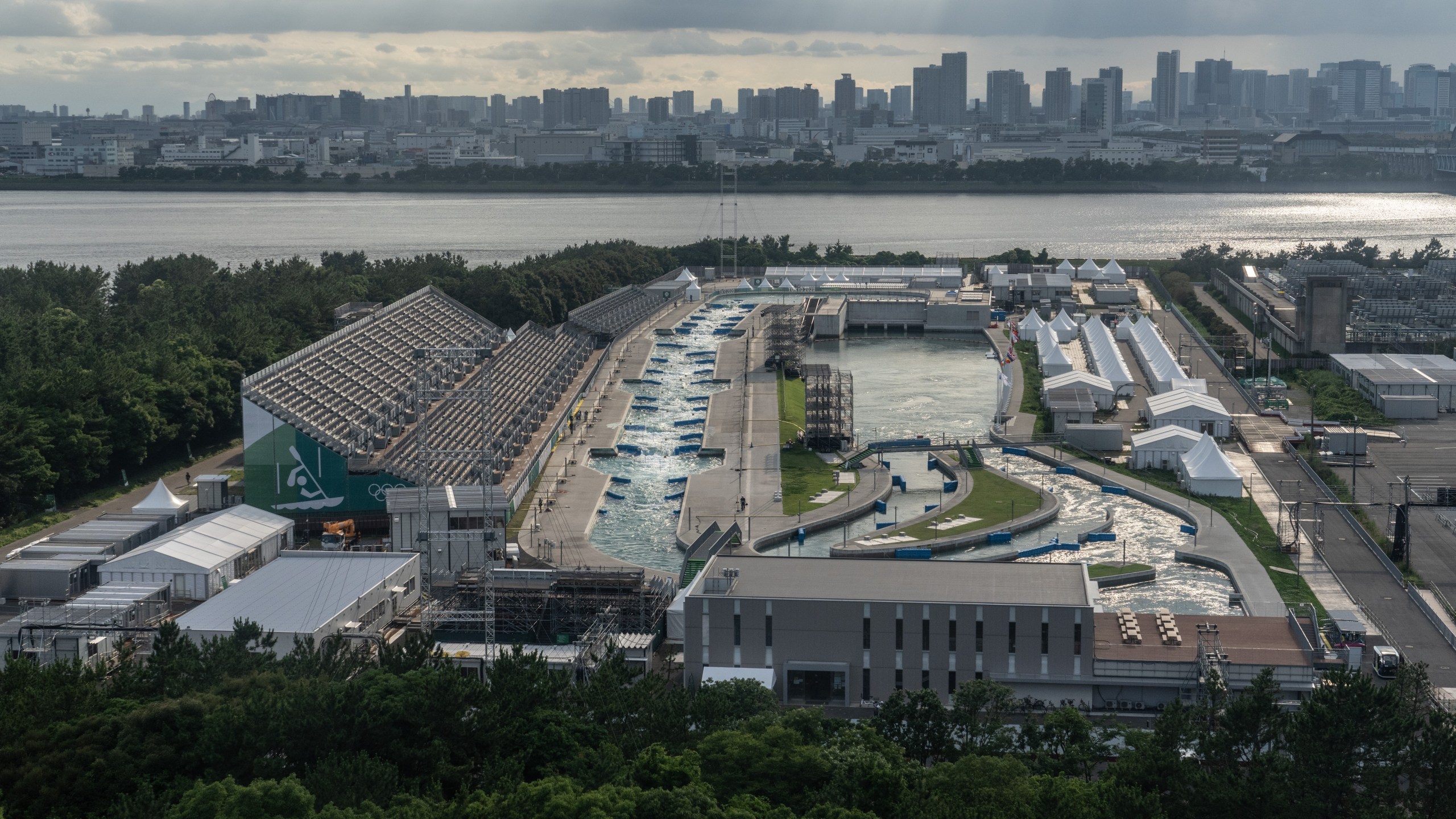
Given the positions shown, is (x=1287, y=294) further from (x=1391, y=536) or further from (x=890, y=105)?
(x=890, y=105)

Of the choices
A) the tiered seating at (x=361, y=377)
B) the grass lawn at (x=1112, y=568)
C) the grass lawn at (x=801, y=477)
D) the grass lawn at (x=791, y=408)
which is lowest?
the grass lawn at (x=1112, y=568)

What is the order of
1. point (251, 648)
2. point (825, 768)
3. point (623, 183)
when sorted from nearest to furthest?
point (825, 768), point (251, 648), point (623, 183)

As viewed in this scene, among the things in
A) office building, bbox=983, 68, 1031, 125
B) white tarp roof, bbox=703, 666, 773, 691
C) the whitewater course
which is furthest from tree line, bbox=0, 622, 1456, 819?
office building, bbox=983, 68, 1031, 125

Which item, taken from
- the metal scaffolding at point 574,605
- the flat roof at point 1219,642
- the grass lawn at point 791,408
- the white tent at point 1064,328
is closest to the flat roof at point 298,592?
the metal scaffolding at point 574,605

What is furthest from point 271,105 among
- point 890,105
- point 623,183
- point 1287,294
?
point 1287,294

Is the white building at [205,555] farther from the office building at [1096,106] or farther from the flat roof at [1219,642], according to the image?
the office building at [1096,106]

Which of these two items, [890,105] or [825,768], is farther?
[890,105]
